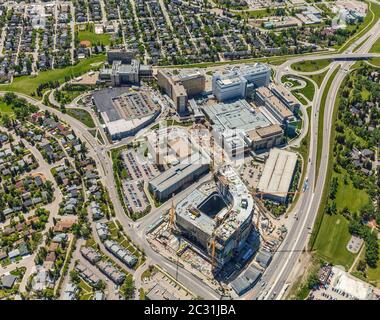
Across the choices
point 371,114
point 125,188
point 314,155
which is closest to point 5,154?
point 125,188

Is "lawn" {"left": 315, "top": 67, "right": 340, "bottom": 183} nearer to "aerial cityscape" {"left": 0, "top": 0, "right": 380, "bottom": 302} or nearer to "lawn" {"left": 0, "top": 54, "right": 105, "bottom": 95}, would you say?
"aerial cityscape" {"left": 0, "top": 0, "right": 380, "bottom": 302}

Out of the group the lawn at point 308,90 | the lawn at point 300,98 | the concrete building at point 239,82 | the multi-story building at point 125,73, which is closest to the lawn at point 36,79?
the multi-story building at point 125,73

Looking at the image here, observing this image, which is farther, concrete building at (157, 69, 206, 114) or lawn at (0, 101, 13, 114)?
lawn at (0, 101, 13, 114)

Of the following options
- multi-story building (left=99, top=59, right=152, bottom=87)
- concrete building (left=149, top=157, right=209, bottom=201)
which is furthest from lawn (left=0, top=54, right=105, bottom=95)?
concrete building (left=149, top=157, right=209, bottom=201)

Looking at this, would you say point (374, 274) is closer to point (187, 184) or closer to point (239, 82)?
point (187, 184)

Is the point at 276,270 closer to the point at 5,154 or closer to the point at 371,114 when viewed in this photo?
the point at 371,114
